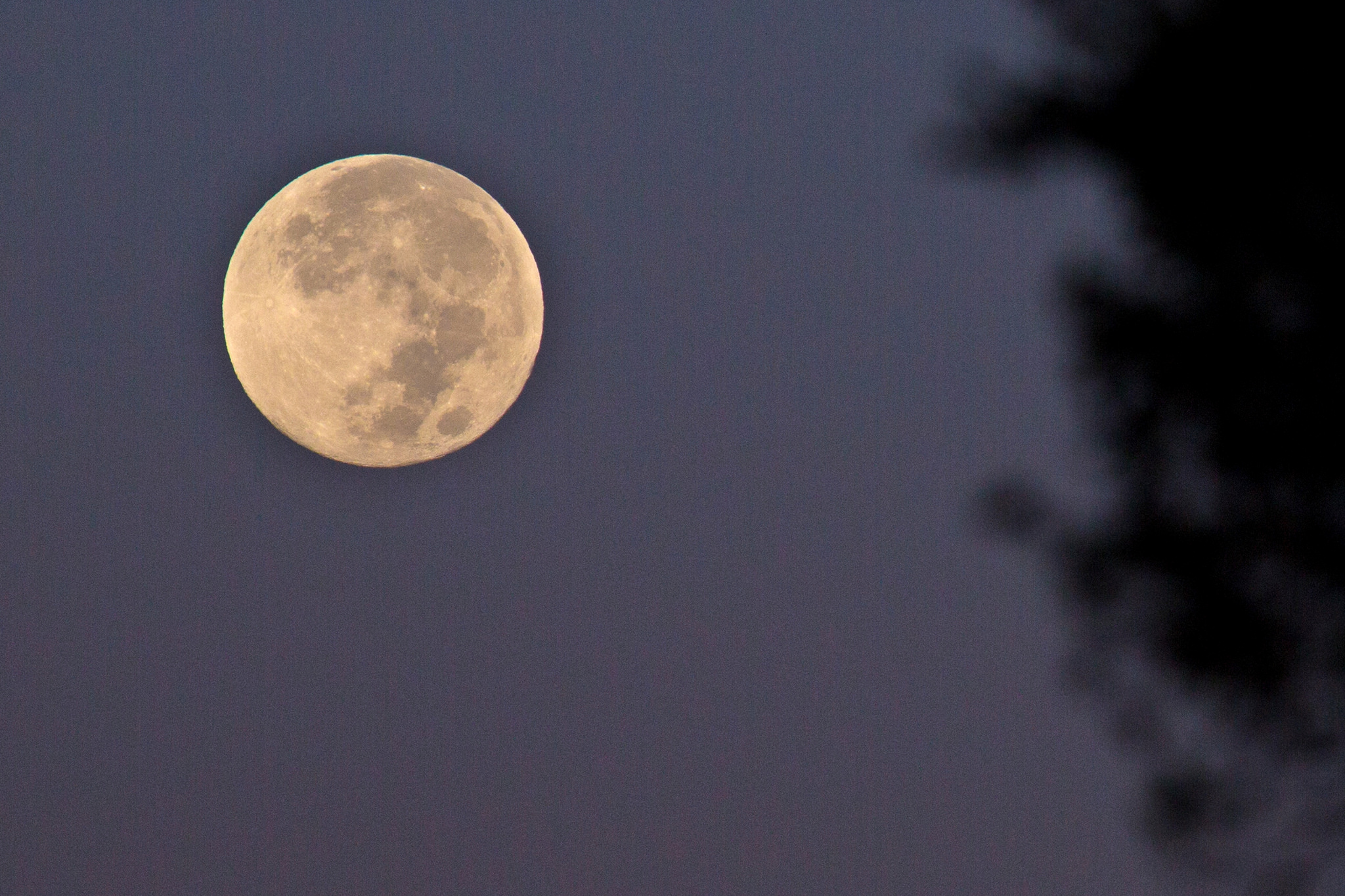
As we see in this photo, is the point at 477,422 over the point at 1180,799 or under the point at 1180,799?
over

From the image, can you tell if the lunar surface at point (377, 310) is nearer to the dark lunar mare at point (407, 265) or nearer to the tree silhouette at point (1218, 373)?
the dark lunar mare at point (407, 265)

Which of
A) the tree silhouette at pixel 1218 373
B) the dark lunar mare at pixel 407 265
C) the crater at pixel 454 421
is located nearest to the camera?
the tree silhouette at pixel 1218 373

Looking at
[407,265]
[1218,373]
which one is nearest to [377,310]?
[407,265]

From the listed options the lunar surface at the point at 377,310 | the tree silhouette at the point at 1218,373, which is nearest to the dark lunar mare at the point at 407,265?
the lunar surface at the point at 377,310

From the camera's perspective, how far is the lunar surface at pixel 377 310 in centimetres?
832

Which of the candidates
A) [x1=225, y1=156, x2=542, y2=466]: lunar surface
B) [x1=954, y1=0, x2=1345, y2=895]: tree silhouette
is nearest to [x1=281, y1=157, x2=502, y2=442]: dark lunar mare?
[x1=225, y1=156, x2=542, y2=466]: lunar surface

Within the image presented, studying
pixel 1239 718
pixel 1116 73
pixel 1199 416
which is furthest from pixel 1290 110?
pixel 1239 718

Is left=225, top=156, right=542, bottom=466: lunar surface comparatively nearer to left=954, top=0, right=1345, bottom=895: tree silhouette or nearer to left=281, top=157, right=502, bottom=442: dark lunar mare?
left=281, top=157, right=502, bottom=442: dark lunar mare

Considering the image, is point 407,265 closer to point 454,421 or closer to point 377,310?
point 377,310

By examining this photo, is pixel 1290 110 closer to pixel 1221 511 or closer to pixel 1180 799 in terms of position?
pixel 1221 511

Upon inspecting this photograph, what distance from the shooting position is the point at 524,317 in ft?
30.0

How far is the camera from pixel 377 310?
8.27 metres

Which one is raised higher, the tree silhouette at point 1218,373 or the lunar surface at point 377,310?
the lunar surface at point 377,310

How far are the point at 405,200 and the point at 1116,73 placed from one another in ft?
16.7
